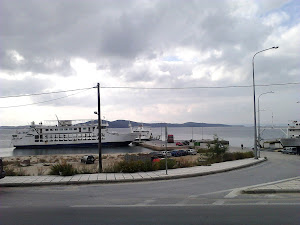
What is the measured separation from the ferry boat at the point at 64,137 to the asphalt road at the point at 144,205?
91.0 meters

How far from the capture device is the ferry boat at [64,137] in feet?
332

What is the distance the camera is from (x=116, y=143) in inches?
4070

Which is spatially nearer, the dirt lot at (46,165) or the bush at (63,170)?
the bush at (63,170)

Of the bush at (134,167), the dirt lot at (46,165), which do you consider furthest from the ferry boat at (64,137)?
the bush at (134,167)

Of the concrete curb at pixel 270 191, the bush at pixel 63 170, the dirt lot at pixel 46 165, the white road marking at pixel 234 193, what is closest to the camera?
the white road marking at pixel 234 193

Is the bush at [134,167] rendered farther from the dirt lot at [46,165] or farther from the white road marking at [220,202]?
the white road marking at [220,202]

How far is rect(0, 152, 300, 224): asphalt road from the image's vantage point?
6.62 m

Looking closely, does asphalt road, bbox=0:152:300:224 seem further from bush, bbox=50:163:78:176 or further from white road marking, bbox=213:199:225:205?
bush, bbox=50:163:78:176

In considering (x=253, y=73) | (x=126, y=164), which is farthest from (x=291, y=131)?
(x=126, y=164)

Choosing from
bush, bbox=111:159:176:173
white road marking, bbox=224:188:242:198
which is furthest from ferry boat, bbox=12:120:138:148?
white road marking, bbox=224:188:242:198

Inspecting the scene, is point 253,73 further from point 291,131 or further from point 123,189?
point 291,131

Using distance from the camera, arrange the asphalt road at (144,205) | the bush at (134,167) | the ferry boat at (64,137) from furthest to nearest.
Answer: the ferry boat at (64,137) → the bush at (134,167) → the asphalt road at (144,205)

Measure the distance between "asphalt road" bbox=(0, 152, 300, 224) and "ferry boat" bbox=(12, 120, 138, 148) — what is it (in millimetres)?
90977

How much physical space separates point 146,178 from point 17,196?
5.39 meters
